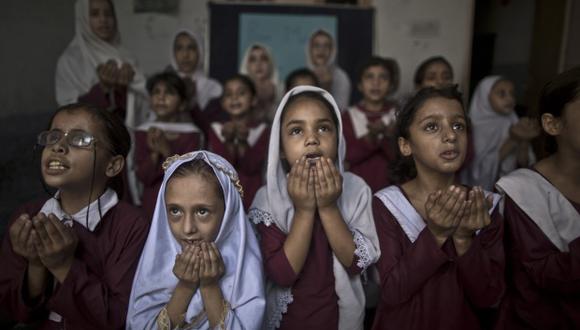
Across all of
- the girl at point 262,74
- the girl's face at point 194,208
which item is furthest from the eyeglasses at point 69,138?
the girl at point 262,74

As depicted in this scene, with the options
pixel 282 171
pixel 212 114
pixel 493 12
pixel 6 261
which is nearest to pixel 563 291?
pixel 282 171

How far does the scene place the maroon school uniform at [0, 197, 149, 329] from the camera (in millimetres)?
1412

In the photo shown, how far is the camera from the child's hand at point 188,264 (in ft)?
4.37

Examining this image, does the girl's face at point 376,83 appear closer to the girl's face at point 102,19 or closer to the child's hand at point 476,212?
the child's hand at point 476,212

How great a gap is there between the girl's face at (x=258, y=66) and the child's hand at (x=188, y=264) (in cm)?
310

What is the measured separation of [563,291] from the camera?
60.0 inches

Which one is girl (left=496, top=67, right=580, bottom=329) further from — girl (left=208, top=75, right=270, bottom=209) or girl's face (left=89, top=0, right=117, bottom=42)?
girl's face (left=89, top=0, right=117, bottom=42)

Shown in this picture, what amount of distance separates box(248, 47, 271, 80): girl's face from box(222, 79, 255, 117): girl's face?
105cm

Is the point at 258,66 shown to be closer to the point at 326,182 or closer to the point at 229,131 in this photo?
the point at 229,131

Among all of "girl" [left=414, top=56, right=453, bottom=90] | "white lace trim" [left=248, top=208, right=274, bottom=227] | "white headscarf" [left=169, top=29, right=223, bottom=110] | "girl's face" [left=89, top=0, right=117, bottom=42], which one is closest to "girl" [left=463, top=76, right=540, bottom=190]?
"girl" [left=414, top=56, right=453, bottom=90]

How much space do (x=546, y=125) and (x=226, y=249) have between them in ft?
4.42

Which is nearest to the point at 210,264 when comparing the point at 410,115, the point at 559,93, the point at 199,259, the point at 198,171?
the point at 199,259

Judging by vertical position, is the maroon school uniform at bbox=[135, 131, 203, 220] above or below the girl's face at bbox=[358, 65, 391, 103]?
below

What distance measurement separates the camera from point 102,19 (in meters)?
3.28
